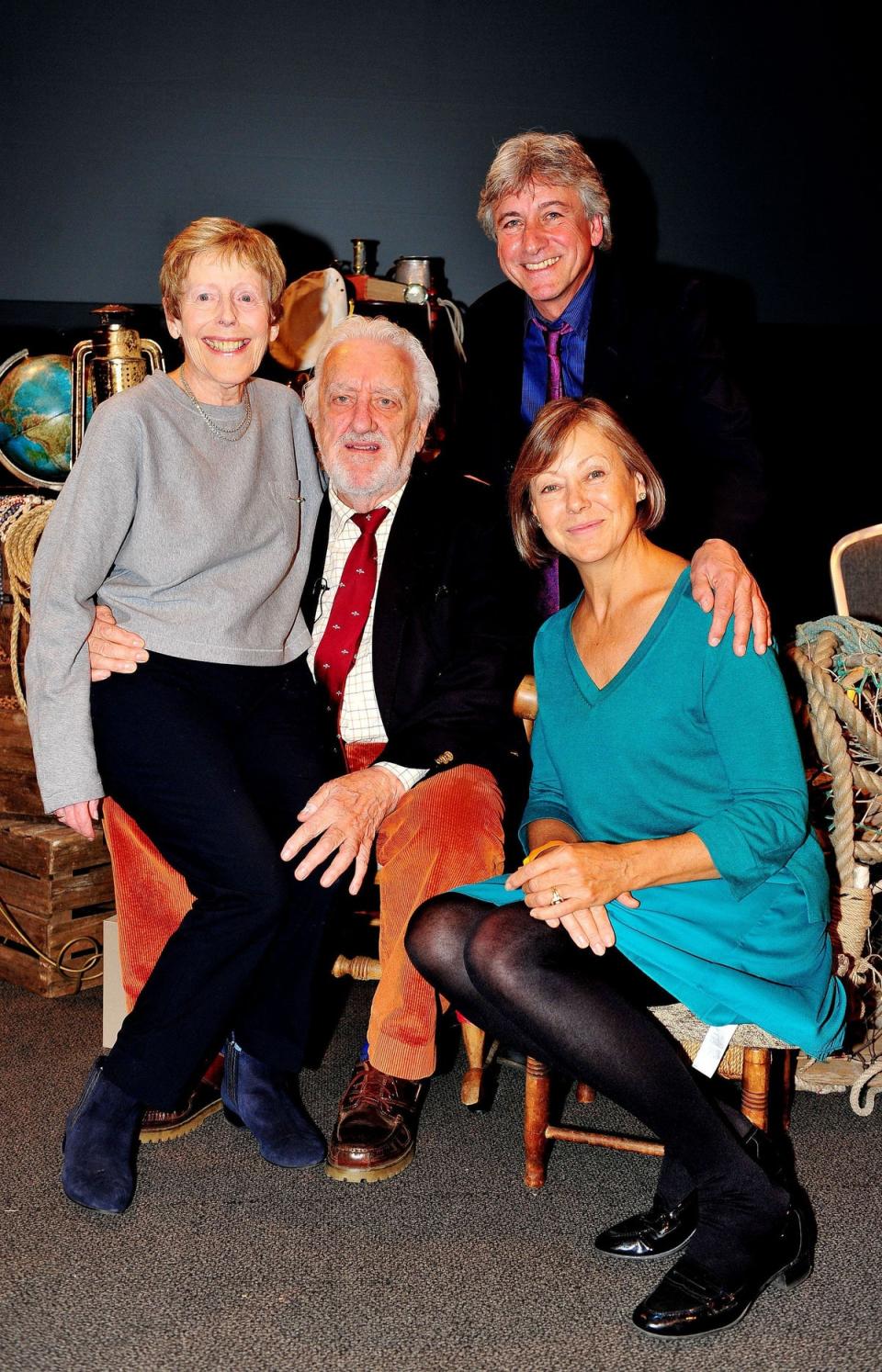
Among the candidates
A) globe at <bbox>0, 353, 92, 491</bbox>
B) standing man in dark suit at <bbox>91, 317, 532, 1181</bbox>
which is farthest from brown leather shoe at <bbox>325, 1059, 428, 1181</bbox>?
globe at <bbox>0, 353, 92, 491</bbox>

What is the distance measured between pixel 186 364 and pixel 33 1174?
4.51 feet

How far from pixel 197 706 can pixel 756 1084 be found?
105 centimetres

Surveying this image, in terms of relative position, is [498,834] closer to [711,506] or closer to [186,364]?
[711,506]

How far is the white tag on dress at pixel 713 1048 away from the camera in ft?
5.59

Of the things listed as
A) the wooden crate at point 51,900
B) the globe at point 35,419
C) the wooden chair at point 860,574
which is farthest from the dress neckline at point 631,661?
the globe at point 35,419

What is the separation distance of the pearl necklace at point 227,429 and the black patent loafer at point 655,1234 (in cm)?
142

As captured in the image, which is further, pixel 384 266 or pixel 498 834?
pixel 384 266

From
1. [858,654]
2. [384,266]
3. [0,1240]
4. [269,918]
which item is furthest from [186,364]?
[384,266]

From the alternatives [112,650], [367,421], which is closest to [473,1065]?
[112,650]

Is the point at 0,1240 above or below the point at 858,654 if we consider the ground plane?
below

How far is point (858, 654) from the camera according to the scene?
219cm

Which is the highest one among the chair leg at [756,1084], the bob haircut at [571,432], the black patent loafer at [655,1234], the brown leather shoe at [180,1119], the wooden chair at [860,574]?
the bob haircut at [571,432]

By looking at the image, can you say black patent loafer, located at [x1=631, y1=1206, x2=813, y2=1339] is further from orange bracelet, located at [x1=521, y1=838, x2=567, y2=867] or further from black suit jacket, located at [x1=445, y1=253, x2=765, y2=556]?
black suit jacket, located at [x1=445, y1=253, x2=765, y2=556]

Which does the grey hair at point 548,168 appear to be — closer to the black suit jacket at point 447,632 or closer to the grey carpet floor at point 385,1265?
the black suit jacket at point 447,632
